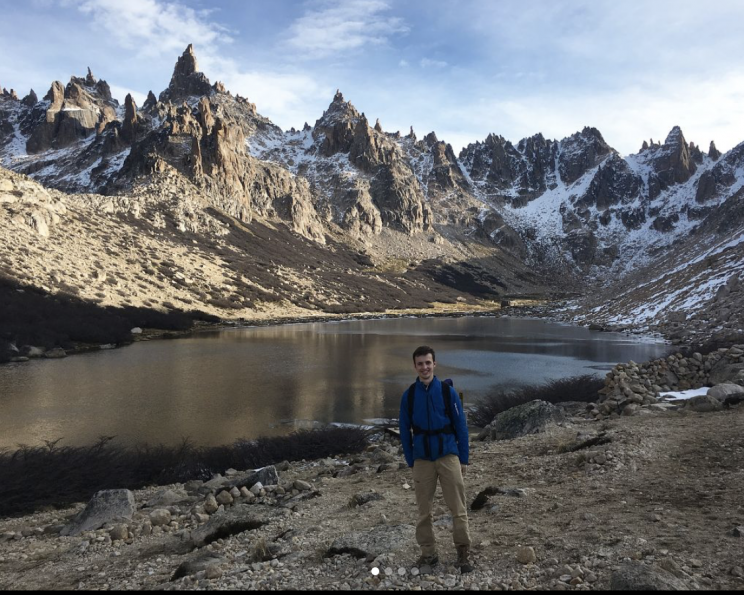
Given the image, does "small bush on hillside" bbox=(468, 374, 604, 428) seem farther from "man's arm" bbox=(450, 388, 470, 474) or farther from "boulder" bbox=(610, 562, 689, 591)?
"boulder" bbox=(610, 562, 689, 591)

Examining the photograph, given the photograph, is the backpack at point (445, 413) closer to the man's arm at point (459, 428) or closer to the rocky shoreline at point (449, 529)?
the man's arm at point (459, 428)

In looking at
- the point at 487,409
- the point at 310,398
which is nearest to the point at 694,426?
the point at 487,409

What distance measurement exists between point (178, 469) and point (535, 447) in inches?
428

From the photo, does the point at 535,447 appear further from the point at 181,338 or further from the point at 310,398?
the point at 181,338

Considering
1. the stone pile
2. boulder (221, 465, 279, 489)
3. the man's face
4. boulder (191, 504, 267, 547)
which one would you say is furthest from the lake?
the man's face

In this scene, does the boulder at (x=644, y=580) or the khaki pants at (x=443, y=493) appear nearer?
the boulder at (x=644, y=580)

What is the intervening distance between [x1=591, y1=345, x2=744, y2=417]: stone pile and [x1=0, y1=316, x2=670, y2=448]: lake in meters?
7.00

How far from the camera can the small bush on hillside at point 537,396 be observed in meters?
21.2

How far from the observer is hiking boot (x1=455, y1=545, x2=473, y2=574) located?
5227 mm

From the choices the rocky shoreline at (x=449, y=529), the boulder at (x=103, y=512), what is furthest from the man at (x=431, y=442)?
the boulder at (x=103, y=512)

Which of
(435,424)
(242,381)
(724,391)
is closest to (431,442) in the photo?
(435,424)

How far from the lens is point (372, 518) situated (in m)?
7.89

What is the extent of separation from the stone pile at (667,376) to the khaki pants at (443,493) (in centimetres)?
1427

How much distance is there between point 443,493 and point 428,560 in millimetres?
781
